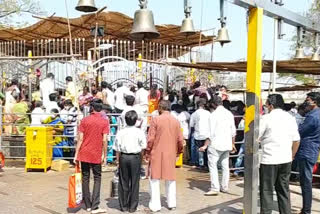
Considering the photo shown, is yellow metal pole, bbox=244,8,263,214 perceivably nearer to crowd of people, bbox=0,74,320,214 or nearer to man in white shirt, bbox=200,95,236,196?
crowd of people, bbox=0,74,320,214

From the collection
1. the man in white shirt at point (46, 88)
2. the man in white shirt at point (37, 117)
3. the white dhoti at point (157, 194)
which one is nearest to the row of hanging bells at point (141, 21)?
the white dhoti at point (157, 194)

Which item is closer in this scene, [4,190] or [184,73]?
[4,190]

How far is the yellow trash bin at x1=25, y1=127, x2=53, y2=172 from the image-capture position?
9.72 metres

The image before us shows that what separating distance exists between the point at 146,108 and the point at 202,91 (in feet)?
5.62

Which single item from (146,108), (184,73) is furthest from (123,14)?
(146,108)

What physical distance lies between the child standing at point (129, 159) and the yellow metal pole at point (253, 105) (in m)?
2.11

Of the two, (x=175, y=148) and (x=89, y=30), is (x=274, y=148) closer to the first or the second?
(x=175, y=148)

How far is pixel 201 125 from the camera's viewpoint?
998 centimetres

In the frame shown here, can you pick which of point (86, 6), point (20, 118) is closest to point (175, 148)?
point (86, 6)

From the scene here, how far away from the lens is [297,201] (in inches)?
293

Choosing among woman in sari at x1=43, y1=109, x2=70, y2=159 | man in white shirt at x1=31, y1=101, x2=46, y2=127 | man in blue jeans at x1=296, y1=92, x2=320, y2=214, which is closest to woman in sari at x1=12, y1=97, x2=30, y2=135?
man in white shirt at x1=31, y1=101, x2=46, y2=127

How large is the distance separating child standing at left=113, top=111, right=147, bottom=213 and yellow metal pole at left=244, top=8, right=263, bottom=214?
2109mm

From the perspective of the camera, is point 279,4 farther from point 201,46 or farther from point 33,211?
point 201,46

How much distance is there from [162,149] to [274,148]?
1.79 m
